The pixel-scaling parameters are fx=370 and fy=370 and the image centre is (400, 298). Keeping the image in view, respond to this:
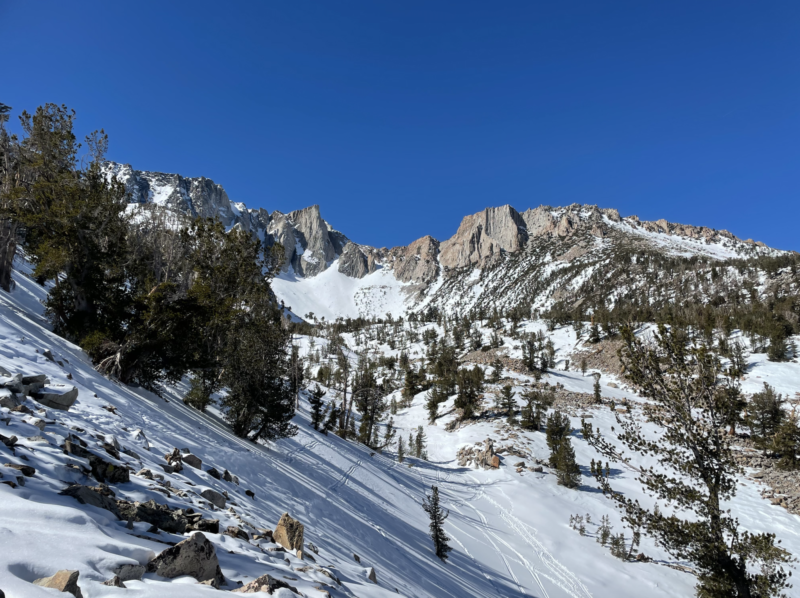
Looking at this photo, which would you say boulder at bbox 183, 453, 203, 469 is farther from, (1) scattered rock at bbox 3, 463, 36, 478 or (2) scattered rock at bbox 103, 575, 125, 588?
(2) scattered rock at bbox 103, 575, 125, 588

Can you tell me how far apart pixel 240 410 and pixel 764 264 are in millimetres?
133758

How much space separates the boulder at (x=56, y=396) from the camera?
22.3 ft

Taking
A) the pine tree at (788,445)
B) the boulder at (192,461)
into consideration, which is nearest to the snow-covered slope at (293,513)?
the boulder at (192,461)

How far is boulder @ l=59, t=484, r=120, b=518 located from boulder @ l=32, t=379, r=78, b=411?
384 centimetres

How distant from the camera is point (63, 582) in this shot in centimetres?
250

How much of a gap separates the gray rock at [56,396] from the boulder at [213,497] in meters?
3.28

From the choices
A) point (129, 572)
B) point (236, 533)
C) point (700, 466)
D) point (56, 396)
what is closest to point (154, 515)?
point (236, 533)

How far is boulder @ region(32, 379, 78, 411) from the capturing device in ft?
22.3

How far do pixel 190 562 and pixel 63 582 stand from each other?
1.29 metres

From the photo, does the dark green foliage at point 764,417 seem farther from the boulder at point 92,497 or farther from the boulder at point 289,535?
the boulder at point 92,497

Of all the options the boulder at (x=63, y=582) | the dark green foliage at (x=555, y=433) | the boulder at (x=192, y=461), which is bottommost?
the boulder at (x=192, y=461)

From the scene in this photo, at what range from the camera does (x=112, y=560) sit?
10.3ft

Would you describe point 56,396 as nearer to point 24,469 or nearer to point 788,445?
point 24,469

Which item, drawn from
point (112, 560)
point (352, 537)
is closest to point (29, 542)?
point (112, 560)
